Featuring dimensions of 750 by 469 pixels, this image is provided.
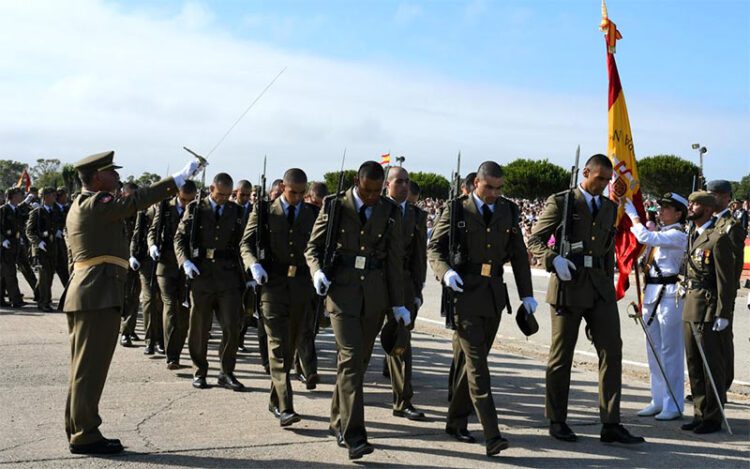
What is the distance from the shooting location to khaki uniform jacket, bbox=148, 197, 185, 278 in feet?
32.2

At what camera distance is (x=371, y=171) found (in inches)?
252

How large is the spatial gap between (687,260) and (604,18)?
13.6 feet

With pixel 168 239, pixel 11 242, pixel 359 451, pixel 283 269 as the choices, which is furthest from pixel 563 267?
pixel 11 242

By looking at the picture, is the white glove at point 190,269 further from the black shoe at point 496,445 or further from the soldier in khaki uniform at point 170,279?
the black shoe at point 496,445

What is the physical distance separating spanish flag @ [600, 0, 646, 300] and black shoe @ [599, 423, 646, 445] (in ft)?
4.96

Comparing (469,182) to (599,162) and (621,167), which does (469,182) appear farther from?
(599,162)

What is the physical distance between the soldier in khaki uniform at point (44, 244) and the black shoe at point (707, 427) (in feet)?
38.9

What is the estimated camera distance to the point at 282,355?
7.27 m

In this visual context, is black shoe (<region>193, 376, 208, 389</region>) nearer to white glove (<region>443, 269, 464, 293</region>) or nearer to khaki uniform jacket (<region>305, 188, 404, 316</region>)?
khaki uniform jacket (<region>305, 188, 404, 316</region>)

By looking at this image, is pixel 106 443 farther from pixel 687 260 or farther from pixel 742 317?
pixel 742 317

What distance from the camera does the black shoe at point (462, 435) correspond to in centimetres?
660

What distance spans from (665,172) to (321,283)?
287 ft

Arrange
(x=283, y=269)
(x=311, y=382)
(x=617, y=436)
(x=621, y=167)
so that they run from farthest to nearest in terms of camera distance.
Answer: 1. (x=621, y=167)
2. (x=311, y=382)
3. (x=283, y=269)
4. (x=617, y=436)

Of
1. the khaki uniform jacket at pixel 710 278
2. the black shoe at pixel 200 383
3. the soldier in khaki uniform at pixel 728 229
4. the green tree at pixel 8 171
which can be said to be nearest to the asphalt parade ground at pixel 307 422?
the black shoe at pixel 200 383
